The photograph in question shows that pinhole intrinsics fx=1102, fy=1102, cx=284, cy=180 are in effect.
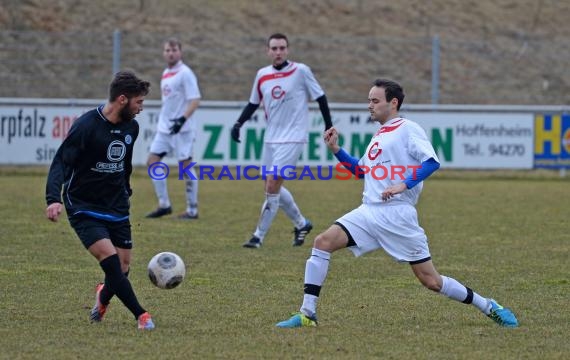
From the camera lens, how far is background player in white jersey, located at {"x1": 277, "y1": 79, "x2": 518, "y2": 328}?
696 centimetres

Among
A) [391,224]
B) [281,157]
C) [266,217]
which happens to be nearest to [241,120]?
[281,157]

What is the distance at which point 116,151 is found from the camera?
6996mm

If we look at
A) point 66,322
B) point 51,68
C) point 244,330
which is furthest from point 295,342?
point 51,68

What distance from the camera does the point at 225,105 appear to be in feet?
70.0

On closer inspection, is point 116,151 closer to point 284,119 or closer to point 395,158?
point 395,158

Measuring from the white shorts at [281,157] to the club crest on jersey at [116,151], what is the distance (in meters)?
4.60

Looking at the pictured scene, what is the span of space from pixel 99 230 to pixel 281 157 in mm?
4923

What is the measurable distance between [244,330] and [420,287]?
240 centimetres

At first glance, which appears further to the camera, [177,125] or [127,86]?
[177,125]

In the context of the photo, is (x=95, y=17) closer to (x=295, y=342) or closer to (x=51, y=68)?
(x=51, y=68)

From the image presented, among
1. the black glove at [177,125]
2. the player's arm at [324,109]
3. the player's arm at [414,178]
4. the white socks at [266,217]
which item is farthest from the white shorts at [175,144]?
the player's arm at [414,178]

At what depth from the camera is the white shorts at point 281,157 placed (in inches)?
456

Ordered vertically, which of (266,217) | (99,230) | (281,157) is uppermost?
(281,157)

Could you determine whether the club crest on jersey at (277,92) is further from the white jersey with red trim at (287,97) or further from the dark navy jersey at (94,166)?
the dark navy jersey at (94,166)
